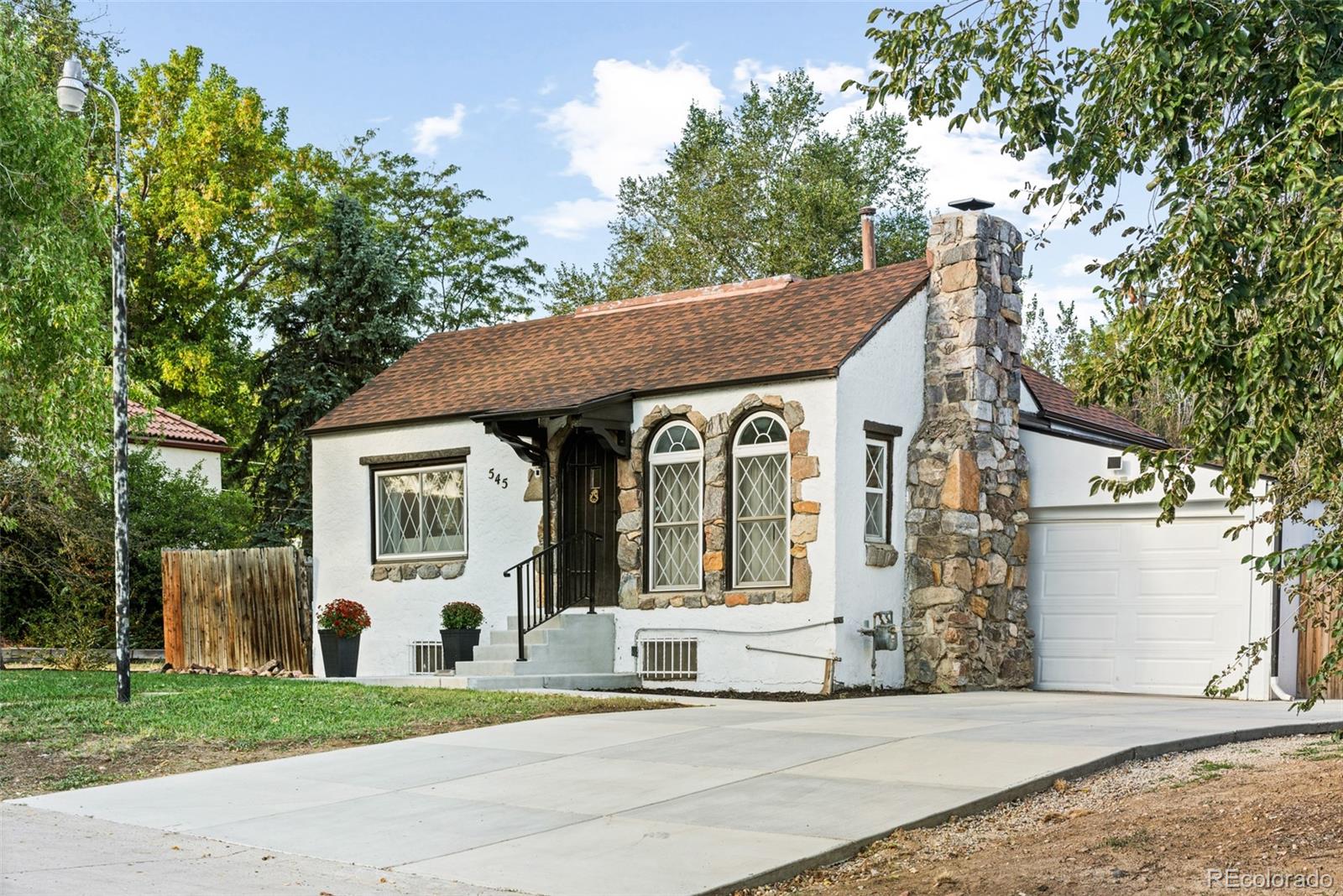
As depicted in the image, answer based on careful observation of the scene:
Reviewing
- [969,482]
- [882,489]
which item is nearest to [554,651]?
[882,489]

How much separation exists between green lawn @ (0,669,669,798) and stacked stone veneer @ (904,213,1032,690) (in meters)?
4.15

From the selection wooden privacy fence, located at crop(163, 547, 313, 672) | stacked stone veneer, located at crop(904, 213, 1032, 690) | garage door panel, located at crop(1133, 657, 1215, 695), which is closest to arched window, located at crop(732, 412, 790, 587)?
stacked stone veneer, located at crop(904, 213, 1032, 690)

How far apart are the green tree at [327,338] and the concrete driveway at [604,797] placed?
17446 mm

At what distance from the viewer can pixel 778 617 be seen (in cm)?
1562

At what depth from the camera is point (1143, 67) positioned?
22.1 feet

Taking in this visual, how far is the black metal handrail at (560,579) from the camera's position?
1730 cm

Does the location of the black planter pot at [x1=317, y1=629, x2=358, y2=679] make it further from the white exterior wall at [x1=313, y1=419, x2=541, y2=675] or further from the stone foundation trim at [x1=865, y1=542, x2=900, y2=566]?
the stone foundation trim at [x1=865, y1=542, x2=900, y2=566]

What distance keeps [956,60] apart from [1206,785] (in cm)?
444

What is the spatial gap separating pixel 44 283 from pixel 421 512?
590 centimetres

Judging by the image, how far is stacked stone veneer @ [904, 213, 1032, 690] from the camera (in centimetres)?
1628

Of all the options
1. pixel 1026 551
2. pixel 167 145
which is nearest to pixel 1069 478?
pixel 1026 551

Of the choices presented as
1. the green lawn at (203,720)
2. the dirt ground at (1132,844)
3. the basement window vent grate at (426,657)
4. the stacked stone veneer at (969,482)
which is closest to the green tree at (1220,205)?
the dirt ground at (1132,844)

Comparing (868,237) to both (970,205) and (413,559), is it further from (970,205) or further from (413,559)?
(413,559)

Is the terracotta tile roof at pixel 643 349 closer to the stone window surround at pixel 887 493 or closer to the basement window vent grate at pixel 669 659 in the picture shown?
the stone window surround at pixel 887 493
